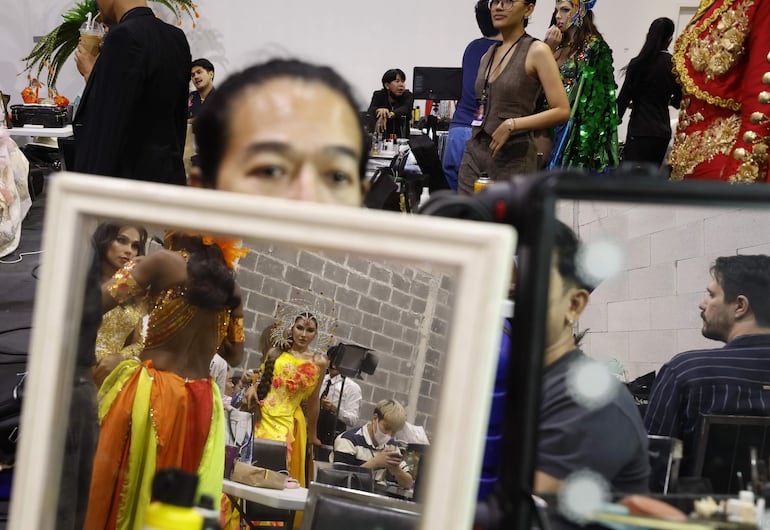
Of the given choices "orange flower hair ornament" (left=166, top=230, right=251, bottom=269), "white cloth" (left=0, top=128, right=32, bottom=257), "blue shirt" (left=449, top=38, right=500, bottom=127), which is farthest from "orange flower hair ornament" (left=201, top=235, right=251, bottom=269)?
"white cloth" (left=0, top=128, right=32, bottom=257)

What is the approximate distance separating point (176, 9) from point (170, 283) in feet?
22.3

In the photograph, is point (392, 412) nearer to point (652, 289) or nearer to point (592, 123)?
point (652, 289)

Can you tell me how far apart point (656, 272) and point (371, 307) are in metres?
0.27

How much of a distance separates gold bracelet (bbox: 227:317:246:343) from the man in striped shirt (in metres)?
0.39

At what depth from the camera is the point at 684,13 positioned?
6.25 meters

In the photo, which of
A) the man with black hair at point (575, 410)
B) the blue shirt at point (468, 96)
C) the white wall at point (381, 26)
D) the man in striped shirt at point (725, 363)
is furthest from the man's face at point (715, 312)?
the white wall at point (381, 26)

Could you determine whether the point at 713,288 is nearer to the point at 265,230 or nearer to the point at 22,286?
the point at 265,230

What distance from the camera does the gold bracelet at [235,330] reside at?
0.74 m

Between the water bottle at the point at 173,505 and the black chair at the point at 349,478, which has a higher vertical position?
the water bottle at the point at 173,505

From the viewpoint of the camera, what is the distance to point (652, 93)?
9.04 ft

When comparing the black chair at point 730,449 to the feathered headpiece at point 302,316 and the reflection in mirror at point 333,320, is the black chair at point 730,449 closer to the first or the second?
the reflection in mirror at point 333,320

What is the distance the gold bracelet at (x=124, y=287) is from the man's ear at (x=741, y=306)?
1.66 ft

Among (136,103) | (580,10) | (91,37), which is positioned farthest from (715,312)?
(580,10)

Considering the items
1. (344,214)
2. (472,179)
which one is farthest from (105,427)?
(472,179)
